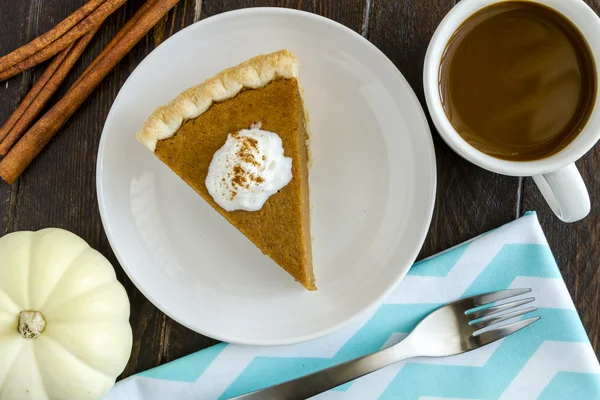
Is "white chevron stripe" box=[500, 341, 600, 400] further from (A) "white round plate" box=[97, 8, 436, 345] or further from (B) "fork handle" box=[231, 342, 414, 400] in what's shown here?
(A) "white round plate" box=[97, 8, 436, 345]

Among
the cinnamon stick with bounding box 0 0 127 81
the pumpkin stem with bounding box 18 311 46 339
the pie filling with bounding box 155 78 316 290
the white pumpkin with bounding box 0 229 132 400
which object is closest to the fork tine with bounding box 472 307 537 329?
the pie filling with bounding box 155 78 316 290

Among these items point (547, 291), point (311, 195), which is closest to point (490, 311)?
point (547, 291)

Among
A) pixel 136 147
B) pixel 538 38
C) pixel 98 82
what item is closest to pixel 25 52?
pixel 98 82

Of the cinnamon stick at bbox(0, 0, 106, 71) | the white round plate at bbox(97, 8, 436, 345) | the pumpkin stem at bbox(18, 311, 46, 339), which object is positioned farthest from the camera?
the cinnamon stick at bbox(0, 0, 106, 71)

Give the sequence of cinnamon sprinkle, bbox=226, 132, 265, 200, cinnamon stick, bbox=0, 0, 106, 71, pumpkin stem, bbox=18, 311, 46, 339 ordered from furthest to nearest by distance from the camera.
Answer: cinnamon stick, bbox=0, 0, 106, 71
cinnamon sprinkle, bbox=226, 132, 265, 200
pumpkin stem, bbox=18, 311, 46, 339

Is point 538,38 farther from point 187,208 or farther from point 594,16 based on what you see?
point 187,208
